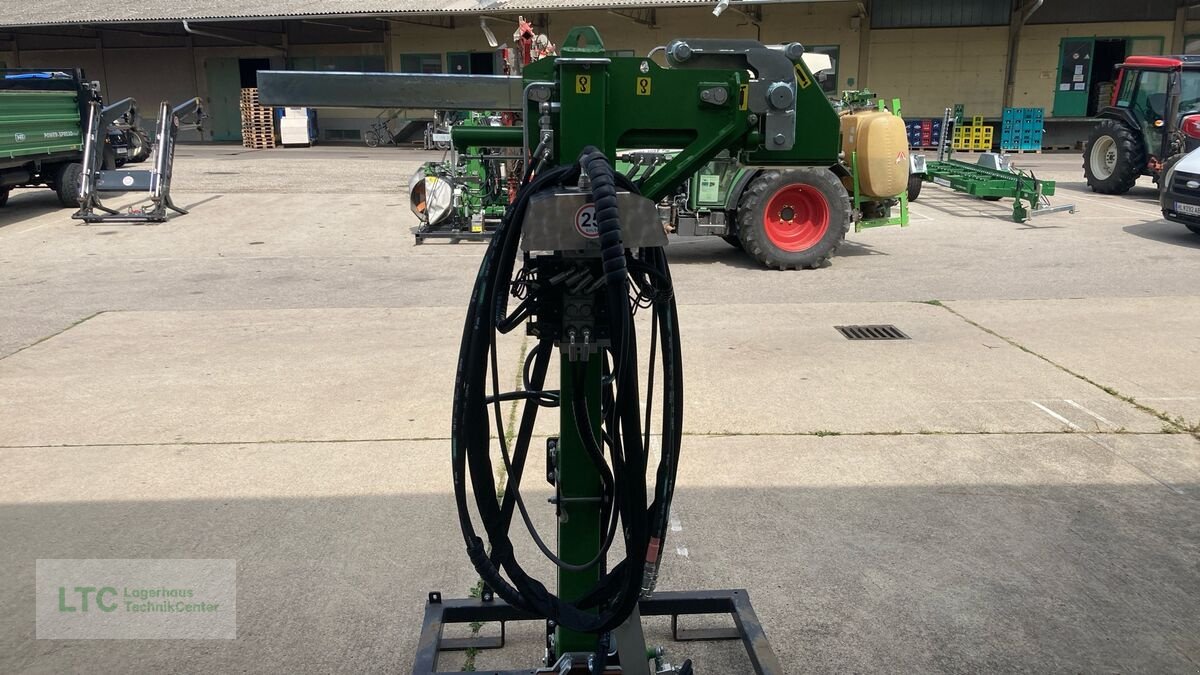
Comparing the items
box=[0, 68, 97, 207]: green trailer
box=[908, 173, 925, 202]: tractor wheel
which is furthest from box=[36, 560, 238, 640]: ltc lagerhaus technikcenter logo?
box=[908, 173, 925, 202]: tractor wheel

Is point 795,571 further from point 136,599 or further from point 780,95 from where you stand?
point 136,599

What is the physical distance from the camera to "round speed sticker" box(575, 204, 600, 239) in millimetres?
2213

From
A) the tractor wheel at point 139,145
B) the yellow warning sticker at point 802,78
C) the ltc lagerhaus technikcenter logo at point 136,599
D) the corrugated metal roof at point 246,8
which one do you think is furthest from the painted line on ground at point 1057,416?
the corrugated metal roof at point 246,8

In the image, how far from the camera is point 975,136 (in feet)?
79.3

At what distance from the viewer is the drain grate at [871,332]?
6.87 m

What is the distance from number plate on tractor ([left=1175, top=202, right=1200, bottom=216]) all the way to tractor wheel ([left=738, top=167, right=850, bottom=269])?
4.29 m

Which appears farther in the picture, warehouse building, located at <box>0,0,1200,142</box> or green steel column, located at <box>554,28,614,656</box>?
warehouse building, located at <box>0,0,1200,142</box>

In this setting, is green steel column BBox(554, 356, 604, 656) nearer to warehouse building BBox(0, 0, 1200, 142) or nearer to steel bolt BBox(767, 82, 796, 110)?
steel bolt BBox(767, 82, 796, 110)

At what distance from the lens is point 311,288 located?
9039mm

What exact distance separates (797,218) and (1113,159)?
8973 mm

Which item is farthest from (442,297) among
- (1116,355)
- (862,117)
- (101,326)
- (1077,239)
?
(1077,239)

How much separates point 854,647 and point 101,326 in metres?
6.67

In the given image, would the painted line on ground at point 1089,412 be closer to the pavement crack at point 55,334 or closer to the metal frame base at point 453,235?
the pavement crack at point 55,334

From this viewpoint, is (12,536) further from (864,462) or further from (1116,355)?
(1116,355)
